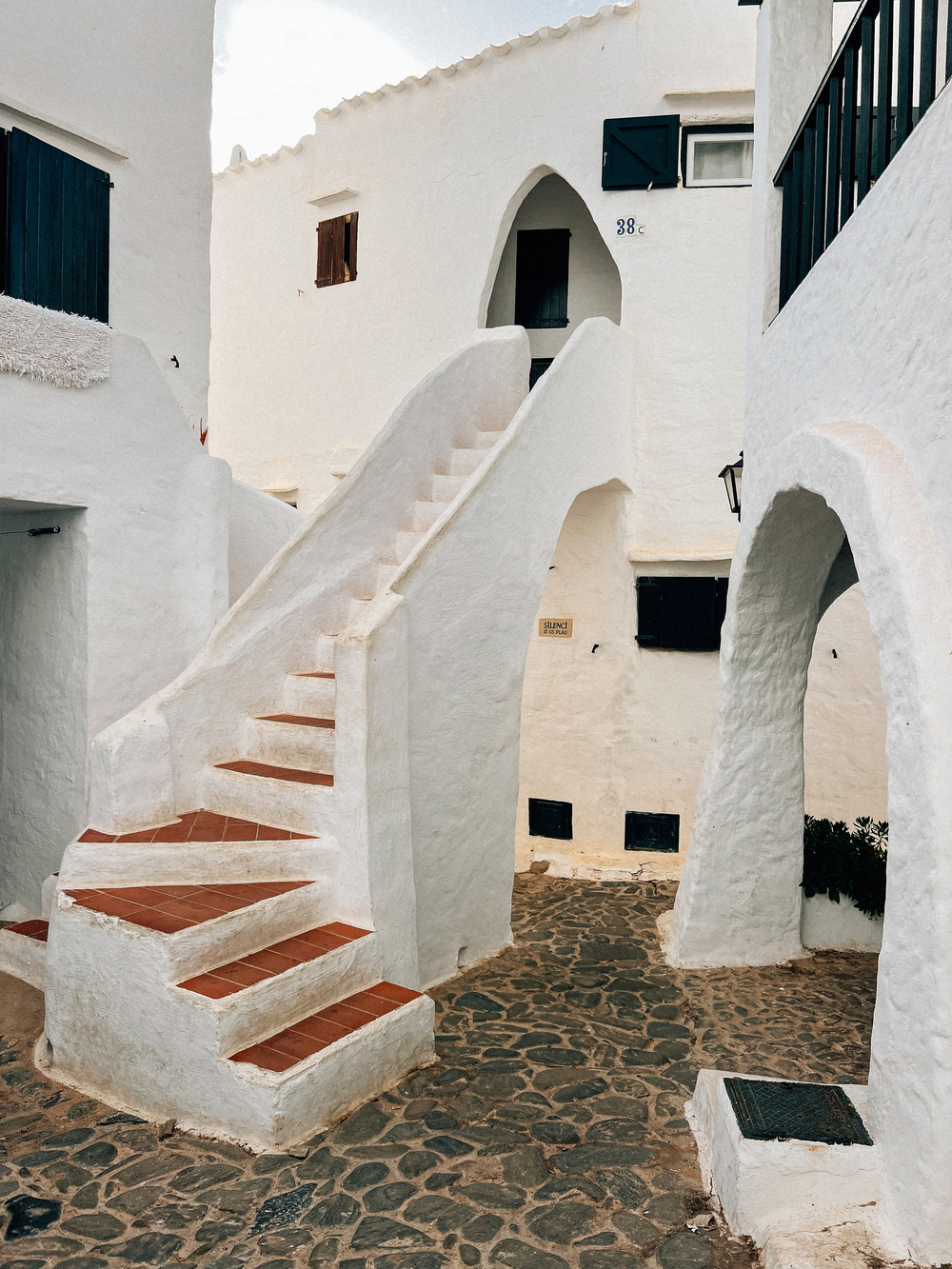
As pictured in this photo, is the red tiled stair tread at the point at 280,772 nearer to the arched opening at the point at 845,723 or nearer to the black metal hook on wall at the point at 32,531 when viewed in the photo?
the black metal hook on wall at the point at 32,531

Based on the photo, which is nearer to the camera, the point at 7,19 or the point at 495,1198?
the point at 495,1198

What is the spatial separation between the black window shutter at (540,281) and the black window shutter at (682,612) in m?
3.75

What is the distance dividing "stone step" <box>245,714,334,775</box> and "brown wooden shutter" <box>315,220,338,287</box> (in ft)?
23.0

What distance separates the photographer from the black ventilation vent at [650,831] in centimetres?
1003

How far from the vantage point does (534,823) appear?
10.6 meters

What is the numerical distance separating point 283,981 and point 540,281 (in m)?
9.34

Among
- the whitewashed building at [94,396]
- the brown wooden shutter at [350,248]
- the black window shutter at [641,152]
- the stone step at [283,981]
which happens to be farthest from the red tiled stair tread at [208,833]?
the brown wooden shutter at [350,248]

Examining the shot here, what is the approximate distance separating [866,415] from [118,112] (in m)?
5.56

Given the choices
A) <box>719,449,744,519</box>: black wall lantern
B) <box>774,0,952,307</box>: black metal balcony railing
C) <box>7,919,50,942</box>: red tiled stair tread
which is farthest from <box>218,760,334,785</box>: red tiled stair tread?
<box>774,0,952,307</box>: black metal balcony railing

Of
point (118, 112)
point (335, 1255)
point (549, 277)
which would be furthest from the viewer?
point (549, 277)

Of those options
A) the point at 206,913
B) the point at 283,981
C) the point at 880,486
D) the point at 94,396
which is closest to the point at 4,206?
the point at 94,396

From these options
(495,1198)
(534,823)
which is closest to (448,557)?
(495,1198)

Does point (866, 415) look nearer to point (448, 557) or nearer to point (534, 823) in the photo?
point (448, 557)

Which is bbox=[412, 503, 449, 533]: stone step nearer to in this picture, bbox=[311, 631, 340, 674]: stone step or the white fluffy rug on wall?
bbox=[311, 631, 340, 674]: stone step
